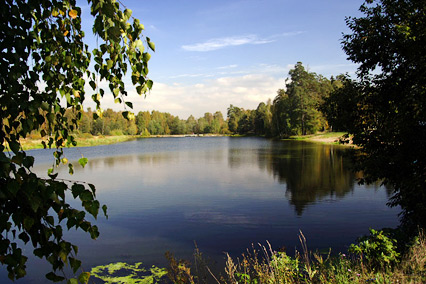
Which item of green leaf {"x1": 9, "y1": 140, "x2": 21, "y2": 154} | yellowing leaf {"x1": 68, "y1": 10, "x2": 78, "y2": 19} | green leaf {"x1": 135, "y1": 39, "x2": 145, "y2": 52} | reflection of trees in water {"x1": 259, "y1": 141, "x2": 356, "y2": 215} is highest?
yellowing leaf {"x1": 68, "y1": 10, "x2": 78, "y2": 19}

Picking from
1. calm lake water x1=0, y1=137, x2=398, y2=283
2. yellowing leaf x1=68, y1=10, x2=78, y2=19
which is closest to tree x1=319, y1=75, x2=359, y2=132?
calm lake water x1=0, y1=137, x2=398, y2=283

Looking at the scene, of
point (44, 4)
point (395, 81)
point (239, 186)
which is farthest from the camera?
point (239, 186)

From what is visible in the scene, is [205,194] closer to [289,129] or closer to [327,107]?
[327,107]

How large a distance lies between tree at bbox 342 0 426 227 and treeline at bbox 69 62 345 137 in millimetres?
1993

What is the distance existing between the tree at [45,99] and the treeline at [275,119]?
1027 centimetres

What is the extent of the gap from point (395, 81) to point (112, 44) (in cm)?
986

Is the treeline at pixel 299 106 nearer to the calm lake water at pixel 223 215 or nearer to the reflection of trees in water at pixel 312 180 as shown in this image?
the reflection of trees in water at pixel 312 180

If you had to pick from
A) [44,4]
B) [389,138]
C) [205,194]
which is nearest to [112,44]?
[44,4]

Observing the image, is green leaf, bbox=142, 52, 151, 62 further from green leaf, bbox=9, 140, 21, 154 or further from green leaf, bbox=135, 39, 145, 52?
green leaf, bbox=9, 140, 21, 154

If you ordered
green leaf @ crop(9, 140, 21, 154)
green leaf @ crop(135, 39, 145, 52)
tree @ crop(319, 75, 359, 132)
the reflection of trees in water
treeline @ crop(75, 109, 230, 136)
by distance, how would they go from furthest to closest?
treeline @ crop(75, 109, 230, 136)
the reflection of trees in water
tree @ crop(319, 75, 359, 132)
green leaf @ crop(135, 39, 145, 52)
green leaf @ crop(9, 140, 21, 154)

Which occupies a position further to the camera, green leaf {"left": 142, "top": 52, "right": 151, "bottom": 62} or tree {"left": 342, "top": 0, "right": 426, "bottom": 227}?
tree {"left": 342, "top": 0, "right": 426, "bottom": 227}

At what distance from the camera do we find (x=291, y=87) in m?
86.4

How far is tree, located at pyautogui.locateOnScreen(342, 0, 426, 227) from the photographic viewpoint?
8539 mm

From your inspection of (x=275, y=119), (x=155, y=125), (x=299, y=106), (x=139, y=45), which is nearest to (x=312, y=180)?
(x=139, y=45)
